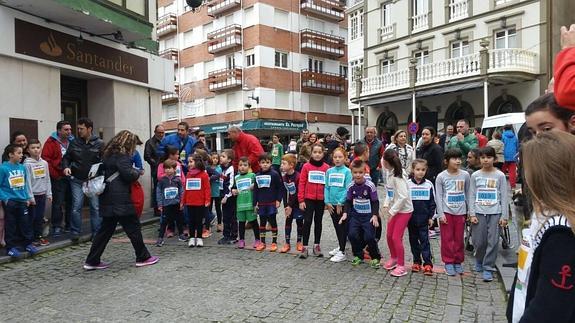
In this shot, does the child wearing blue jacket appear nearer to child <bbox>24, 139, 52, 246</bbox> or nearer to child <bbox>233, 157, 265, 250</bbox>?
child <bbox>233, 157, 265, 250</bbox>

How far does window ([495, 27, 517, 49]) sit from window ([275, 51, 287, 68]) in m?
17.7

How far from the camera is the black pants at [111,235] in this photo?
21.0ft

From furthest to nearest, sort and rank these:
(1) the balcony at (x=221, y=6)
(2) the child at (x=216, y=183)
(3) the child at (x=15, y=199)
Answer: (1) the balcony at (x=221, y=6), (2) the child at (x=216, y=183), (3) the child at (x=15, y=199)

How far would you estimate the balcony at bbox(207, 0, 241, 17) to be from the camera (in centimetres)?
3694

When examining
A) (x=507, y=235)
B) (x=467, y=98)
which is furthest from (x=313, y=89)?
(x=507, y=235)

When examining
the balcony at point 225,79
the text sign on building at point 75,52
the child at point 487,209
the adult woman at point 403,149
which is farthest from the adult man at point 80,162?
the balcony at point 225,79

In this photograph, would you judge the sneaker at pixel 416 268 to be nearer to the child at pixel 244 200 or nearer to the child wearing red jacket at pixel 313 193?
the child wearing red jacket at pixel 313 193

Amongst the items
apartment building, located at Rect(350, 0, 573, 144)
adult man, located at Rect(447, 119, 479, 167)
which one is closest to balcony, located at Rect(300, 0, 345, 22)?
apartment building, located at Rect(350, 0, 573, 144)

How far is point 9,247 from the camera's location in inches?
276

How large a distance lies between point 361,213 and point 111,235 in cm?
357

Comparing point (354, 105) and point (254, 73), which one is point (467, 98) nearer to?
point (354, 105)

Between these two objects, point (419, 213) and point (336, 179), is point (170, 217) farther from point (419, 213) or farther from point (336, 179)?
point (419, 213)

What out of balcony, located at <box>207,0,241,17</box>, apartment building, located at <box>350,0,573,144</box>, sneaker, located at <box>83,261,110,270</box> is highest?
balcony, located at <box>207,0,241,17</box>

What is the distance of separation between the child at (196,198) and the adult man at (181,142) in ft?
5.63
